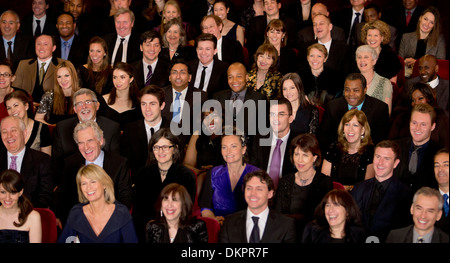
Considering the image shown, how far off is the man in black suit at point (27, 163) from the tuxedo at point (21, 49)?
5.94ft

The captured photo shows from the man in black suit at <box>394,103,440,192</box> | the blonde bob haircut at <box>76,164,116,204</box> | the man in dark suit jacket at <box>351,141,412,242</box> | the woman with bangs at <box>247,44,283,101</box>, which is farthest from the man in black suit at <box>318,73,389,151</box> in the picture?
the blonde bob haircut at <box>76,164,116,204</box>

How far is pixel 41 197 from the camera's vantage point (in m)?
4.71

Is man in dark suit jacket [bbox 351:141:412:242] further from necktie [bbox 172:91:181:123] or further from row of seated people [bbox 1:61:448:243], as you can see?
necktie [bbox 172:91:181:123]

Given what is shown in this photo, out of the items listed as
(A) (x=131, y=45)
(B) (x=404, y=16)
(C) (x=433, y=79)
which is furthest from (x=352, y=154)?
(B) (x=404, y=16)

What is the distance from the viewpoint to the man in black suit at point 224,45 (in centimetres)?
644

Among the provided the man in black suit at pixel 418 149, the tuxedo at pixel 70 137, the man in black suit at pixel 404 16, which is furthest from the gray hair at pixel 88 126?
the man in black suit at pixel 404 16

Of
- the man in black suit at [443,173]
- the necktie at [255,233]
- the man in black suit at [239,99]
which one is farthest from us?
the man in black suit at [239,99]

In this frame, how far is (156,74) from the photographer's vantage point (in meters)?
6.12

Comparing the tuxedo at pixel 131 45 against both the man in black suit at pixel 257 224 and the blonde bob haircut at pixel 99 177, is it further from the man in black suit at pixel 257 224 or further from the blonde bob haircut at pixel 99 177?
the man in black suit at pixel 257 224

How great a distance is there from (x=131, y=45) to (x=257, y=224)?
2.82 metres

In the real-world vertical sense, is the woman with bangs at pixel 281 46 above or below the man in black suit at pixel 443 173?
above

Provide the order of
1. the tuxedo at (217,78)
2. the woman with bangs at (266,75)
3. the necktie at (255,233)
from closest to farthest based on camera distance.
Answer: the necktie at (255,233) < the woman with bangs at (266,75) < the tuxedo at (217,78)

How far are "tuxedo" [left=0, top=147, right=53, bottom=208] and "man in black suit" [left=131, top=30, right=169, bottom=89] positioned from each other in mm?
1553

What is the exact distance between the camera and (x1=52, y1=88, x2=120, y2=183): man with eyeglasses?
5.18m
